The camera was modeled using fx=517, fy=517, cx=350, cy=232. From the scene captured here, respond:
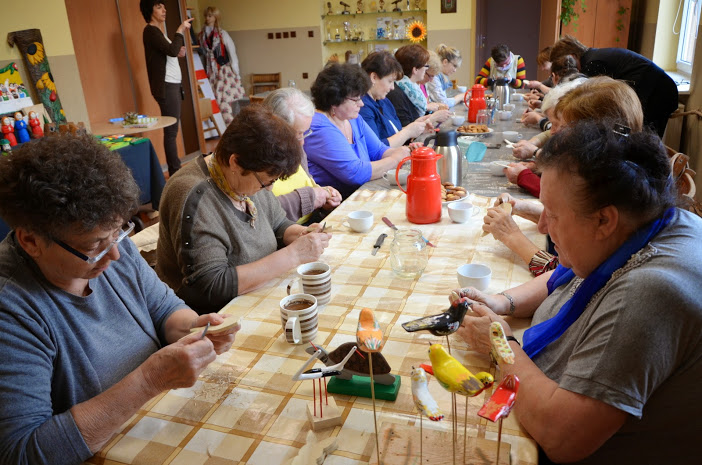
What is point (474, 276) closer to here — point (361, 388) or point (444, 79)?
point (361, 388)

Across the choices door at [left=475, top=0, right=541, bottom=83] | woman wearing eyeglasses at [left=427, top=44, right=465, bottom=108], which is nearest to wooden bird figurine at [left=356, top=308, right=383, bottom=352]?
woman wearing eyeglasses at [left=427, top=44, right=465, bottom=108]

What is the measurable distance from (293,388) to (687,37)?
571 cm

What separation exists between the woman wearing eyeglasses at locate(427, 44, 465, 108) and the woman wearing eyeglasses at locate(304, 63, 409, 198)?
2930 mm

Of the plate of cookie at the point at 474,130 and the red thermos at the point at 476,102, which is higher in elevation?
the red thermos at the point at 476,102

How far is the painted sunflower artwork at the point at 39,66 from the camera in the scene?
4.38 m

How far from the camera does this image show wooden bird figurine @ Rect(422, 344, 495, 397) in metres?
0.80

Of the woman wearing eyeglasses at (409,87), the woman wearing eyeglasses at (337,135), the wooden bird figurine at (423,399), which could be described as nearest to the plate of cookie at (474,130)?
the woman wearing eyeglasses at (409,87)

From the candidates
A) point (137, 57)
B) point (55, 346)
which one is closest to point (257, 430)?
point (55, 346)

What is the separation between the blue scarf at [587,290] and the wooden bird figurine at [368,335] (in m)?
0.39

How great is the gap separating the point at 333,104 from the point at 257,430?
2.23 m

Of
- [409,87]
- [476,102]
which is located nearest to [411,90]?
[409,87]

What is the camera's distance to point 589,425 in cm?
92

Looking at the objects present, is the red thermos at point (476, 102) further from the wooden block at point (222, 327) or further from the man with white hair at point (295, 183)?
the wooden block at point (222, 327)

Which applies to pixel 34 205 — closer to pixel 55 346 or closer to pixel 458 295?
pixel 55 346
